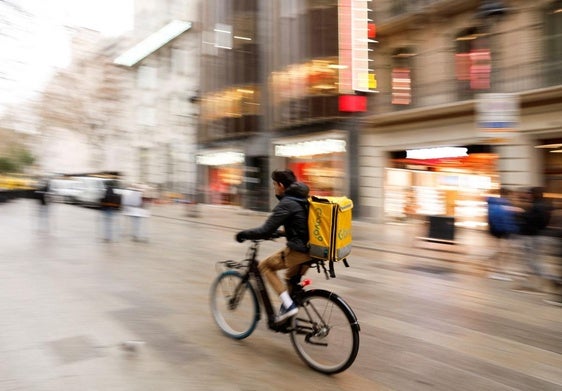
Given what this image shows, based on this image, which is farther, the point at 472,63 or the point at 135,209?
the point at 472,63

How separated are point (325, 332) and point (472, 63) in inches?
551

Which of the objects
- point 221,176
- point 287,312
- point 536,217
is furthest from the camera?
point 221,176

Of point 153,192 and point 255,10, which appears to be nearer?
point 255,10

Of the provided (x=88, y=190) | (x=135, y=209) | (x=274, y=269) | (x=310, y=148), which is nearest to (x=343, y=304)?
(x=274, y=269)

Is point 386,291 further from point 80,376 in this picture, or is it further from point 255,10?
point 255,10

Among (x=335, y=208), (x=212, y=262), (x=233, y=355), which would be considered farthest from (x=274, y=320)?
(x=212, y=262)

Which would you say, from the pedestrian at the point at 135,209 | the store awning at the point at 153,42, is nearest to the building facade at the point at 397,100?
the pedestrian at the point at 135,209

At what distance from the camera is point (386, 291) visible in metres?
7.04

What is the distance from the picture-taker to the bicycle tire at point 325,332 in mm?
3836

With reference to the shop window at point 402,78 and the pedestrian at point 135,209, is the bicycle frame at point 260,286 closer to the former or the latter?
the pedestrian at point 135,209

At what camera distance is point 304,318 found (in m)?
4.16

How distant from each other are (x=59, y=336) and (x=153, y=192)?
30600mm

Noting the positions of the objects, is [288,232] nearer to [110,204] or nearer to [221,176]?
[110,204]

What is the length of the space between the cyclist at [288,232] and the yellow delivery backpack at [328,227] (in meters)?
0.09
